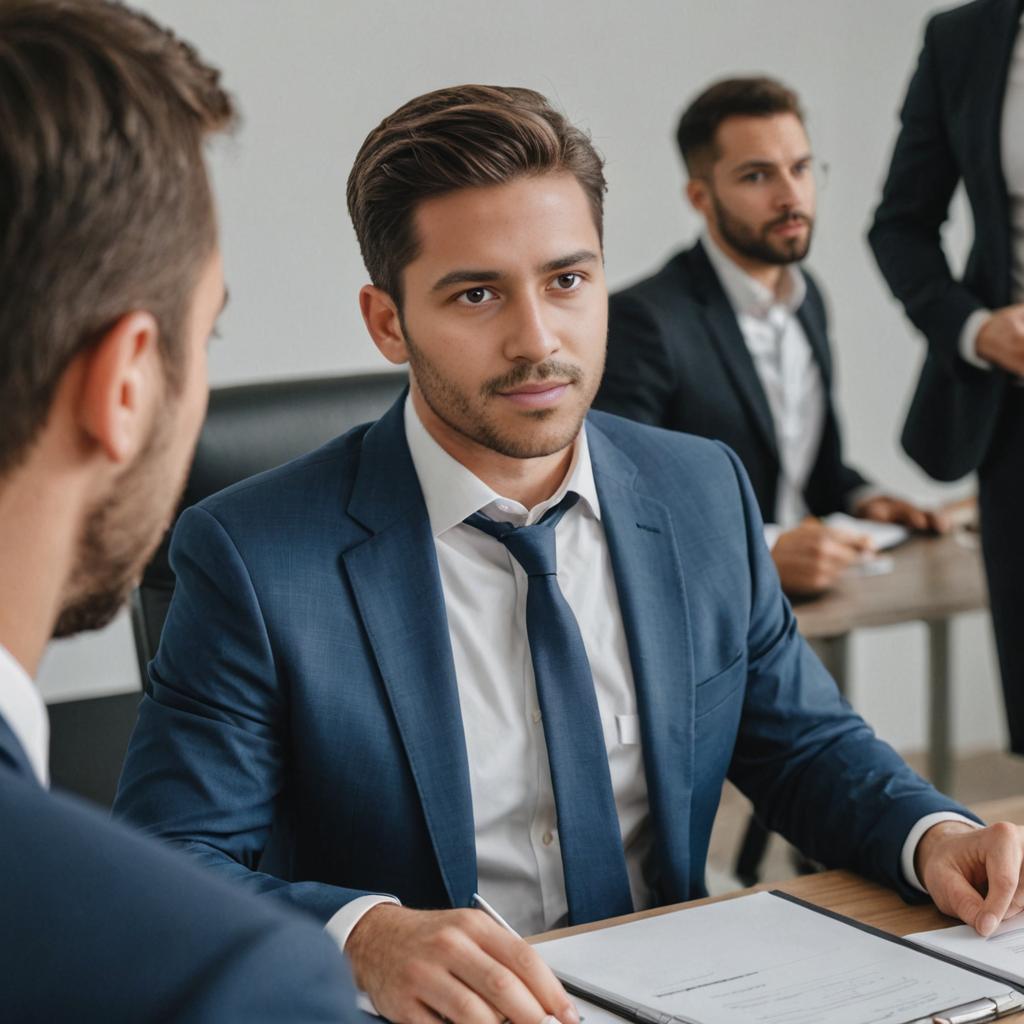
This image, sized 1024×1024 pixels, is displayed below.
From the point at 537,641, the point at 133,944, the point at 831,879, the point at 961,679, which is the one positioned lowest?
the point at 961,679

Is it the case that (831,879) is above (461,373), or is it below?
below

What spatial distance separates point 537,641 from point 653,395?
1387mm

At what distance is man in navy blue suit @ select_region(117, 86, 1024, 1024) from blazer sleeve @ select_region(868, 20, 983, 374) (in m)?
1.03

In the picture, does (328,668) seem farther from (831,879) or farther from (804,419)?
(804,419)

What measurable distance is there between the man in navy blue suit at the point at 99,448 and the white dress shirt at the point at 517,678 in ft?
2.05

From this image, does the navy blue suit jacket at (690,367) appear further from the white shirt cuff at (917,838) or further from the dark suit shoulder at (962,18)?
the white shirt cuff at (917,838)

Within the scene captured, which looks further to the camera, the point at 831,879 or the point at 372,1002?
the point at 831,879

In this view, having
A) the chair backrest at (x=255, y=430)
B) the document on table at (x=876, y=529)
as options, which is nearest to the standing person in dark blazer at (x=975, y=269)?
the document on table at (x=876, y=529)

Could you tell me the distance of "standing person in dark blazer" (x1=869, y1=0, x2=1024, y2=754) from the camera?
91.1 inches

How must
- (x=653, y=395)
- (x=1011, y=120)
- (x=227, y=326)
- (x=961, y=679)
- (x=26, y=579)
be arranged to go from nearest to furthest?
1. (x=26, y=579)
2. (x=1011, y=120)
3. (x=653, y=395)
4. (x=227, y=326)
5. (x=961, y=679)

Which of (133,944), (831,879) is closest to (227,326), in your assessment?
(831,879)

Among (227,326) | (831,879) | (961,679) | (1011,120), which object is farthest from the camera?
(961,679)

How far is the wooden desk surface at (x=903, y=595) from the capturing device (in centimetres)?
227

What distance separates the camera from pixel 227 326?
316 cm
